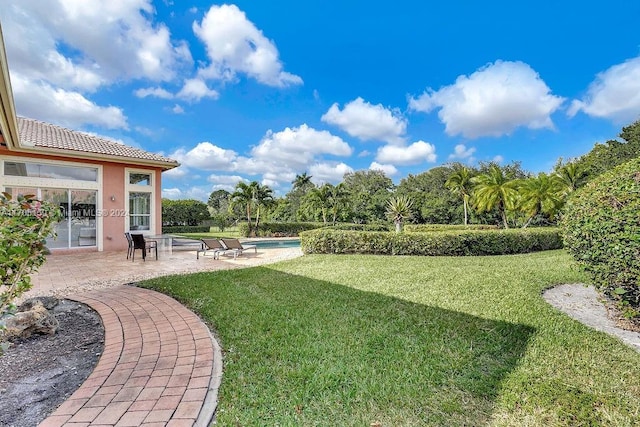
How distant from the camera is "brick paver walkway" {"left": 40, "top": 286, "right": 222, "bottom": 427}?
2270 mm

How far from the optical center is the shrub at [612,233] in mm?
3996

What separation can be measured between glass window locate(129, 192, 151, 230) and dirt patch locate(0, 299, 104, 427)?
10212 mm

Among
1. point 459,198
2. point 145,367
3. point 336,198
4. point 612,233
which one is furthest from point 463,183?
point 145,367

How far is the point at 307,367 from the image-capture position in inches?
120

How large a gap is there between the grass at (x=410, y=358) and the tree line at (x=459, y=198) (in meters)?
11.2

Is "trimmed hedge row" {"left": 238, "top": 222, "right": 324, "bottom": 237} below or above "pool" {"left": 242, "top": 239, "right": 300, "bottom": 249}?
above

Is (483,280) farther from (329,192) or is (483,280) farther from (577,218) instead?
(329,192)

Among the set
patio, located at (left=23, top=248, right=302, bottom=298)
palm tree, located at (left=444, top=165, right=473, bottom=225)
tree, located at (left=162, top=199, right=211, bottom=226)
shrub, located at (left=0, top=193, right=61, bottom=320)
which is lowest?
patio, located at (left=23, top=248, right=302, bottom=298)

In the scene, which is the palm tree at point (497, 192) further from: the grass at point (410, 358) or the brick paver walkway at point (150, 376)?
the brick paver walkway at point (150, 376)

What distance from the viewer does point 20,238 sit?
2.34 m

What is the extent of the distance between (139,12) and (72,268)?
27.5 ft

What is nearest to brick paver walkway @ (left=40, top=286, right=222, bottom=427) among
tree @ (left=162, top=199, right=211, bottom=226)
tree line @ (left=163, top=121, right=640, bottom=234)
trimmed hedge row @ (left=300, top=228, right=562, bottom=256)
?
trimmed hedge row @ (left=300, top=228, right=562, bottom=256)

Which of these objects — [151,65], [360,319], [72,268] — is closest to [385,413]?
[360,319]

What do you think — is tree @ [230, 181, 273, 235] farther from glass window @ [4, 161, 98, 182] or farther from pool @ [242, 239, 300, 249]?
glass window @ [4, 161, 98, 182]
